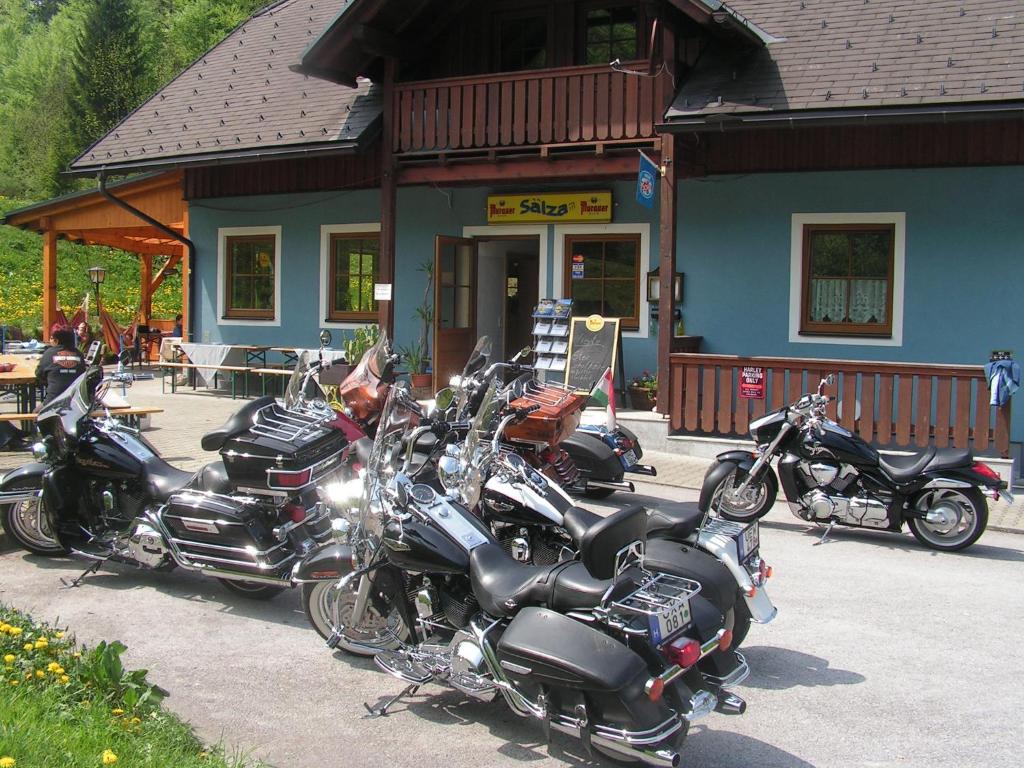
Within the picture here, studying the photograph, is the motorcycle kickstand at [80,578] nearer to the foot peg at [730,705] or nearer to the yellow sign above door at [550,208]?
the foot peg at [730,705]

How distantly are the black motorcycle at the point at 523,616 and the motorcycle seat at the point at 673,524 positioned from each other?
646mm

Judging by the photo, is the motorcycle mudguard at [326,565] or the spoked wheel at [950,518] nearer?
the motorcycle mudguard at [326,565]

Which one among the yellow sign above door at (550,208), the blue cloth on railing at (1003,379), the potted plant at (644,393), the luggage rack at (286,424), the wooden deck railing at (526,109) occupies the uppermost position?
the wooden deck railing at (526,109)

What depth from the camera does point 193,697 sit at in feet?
15.4

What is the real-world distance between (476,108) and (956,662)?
1049 centimetres

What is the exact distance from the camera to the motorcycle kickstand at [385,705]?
4.50 metres

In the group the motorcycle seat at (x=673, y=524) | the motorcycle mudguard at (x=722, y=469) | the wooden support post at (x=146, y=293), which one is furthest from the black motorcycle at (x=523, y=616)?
the wooden support post at (x=146, y=293)

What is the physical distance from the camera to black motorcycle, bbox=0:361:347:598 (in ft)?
19.4

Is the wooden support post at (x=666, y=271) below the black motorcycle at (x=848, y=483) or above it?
above

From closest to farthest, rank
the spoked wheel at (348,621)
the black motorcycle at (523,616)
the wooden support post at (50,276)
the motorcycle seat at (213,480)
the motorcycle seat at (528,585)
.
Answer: the black motorcycle at (523,616) < the motorcycle seat at (528,585) < the spoked wheel at (348,621) < the motorcycle seat at (213,480) < the wooden support post at (50,276)

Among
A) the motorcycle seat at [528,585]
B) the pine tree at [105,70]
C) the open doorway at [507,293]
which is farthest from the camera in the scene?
the pine tree at [105,70]

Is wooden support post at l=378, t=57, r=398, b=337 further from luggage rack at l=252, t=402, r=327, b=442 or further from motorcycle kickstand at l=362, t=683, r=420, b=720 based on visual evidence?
→ motorcycle kickstand at l=362, t=683, r=420, b=720

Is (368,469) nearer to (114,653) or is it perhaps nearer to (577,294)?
(114,653)

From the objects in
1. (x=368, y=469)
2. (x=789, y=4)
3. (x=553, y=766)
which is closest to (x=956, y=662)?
(x=553, y=766)
